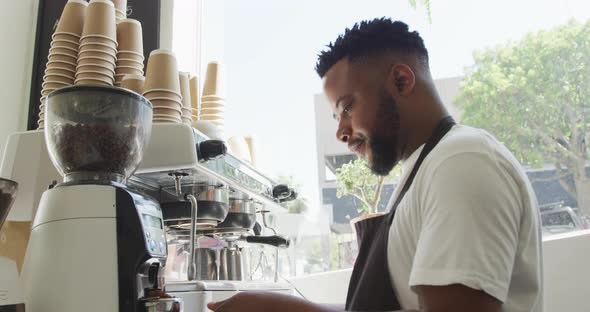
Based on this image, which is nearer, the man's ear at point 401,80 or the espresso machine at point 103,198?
the espresso machine at point 103,198

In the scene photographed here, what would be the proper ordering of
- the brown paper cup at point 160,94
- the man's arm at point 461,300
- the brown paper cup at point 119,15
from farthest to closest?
1. the brown paper cup at point 119,15
2. the brown paper cup at point 160,94
3. the man's arm at point 461,300

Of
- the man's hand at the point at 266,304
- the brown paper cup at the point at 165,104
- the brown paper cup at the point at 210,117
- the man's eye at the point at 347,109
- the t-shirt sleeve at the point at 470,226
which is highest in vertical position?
the brown paper cup at the point at 210,117

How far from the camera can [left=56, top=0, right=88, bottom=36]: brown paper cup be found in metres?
1.54

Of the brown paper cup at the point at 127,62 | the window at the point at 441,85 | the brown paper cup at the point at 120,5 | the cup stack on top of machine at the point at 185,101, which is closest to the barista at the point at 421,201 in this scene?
the cup stack on top of machine at the point at 185,101

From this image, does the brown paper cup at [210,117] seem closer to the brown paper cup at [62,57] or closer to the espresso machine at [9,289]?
the brown paper cup at [62,57]

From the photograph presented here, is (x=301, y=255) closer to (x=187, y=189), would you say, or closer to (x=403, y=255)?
(x=187, y=189)

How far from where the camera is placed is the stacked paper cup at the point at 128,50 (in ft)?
5.17

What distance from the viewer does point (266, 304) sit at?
101 cm

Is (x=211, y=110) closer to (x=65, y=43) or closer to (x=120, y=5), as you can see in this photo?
(x=120, y=5)

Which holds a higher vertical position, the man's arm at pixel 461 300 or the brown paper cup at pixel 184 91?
the brown paper cup at pixel 184 91

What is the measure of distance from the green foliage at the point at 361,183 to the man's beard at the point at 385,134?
171cm

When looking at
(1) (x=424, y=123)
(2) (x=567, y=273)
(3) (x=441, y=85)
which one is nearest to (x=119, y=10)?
(1) (x=424, y=123)

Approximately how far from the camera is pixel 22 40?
2.10 metres

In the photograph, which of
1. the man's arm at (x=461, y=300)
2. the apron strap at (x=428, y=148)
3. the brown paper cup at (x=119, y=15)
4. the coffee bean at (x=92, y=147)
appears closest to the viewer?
the man's arm at (x=461, y=300)
